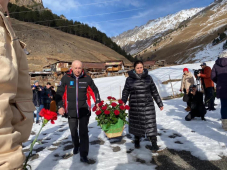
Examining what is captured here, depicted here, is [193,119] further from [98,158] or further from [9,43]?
[9,43]

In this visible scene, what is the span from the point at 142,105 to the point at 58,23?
9698cm

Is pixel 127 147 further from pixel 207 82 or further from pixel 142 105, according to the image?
pixel 207 82

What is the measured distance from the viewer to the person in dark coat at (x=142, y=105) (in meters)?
3.70

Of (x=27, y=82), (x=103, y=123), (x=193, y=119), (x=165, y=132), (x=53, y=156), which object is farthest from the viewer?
(x=193, y=119)

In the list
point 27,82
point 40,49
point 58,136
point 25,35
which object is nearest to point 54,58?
point 40,49

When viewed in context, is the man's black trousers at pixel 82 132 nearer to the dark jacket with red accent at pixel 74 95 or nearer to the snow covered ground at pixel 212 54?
the dark jacket with red accent at pixel 74 95

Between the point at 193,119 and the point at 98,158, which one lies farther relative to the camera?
the point at 193,119

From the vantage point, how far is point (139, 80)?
3795mm

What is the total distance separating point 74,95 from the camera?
3.43 m

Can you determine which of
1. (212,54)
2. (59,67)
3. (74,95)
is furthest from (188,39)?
(74,95)

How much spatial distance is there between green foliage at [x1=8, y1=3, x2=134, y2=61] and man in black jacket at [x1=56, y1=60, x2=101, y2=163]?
8110 centimetres

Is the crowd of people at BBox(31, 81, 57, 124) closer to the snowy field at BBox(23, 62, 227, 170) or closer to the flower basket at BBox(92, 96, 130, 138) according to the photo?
the snowy field at BBox(23, 62, 227, 170)

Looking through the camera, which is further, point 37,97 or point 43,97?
point 43,97

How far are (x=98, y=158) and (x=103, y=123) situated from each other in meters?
0.93
